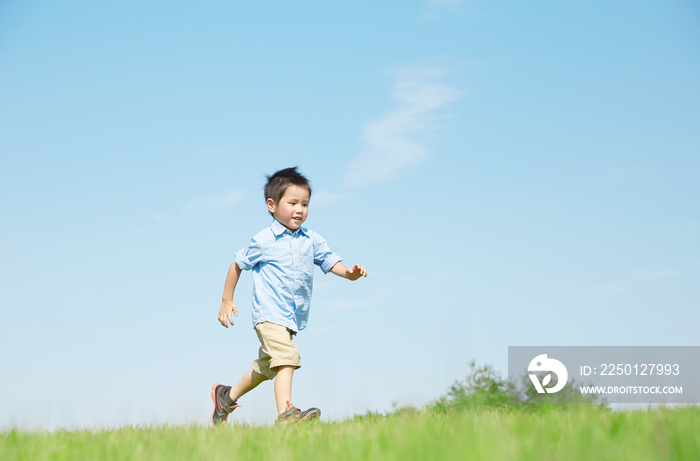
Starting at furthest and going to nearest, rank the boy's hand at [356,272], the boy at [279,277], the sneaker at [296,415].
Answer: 1. the boy's hand at [356,272]
2. the boy at [279,277]
3. the sneaker at [296,415]

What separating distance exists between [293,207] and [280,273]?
26.8 inches

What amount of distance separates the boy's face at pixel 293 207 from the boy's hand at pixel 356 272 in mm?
712

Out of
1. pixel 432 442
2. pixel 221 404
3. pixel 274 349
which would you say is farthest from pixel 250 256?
pixel 432 442

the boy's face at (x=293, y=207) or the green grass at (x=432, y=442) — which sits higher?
the boy's face at (x=293, y=207)

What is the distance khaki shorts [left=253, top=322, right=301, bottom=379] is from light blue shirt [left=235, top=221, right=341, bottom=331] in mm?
77

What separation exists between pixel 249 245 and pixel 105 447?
2971 millimetres

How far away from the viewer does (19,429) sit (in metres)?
5.38

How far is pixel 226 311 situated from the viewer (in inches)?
261

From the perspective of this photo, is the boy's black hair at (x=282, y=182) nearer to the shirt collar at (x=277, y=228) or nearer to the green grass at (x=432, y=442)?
the shirt collar at (x=277, y=228)

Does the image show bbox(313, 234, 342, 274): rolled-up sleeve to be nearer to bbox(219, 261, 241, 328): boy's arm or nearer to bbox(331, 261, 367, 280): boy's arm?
bbox(331, 261, 367, 280): boy's arm

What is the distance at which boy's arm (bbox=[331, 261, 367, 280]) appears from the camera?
653cm

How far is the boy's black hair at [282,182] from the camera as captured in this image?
6.63m

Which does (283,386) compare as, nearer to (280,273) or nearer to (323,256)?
(280,273)

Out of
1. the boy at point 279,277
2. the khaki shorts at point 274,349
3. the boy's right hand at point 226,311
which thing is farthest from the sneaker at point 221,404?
the boy's right hand at point 226,311
